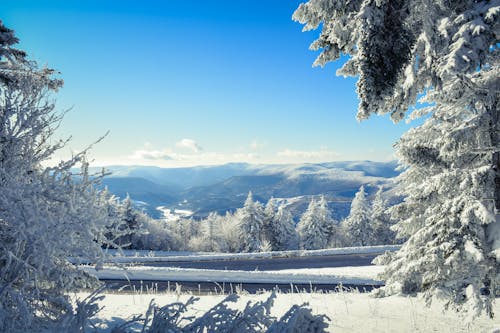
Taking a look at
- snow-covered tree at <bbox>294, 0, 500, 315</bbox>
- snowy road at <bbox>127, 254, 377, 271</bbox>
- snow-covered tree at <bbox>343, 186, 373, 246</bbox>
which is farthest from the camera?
snow-covered tree at <bbox>343, 186, 373, 246</bbox>

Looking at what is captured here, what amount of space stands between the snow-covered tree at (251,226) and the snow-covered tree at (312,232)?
6.27 meters

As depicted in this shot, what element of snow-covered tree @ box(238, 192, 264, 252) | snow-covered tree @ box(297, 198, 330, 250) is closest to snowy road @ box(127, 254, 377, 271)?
snow-covered tree @ box(297, 198, 330, 250)

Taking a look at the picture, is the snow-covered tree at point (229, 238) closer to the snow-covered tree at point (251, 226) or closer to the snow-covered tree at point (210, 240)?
the snow-covered tree at point (210, 240)

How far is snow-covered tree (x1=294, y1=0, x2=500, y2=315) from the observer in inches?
153

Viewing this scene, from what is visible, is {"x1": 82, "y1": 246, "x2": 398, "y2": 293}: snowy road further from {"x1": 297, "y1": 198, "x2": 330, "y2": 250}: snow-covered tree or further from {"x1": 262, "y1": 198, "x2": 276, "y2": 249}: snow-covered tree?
{"x1": 262, "y1": 198, "x2": 276, "y2": 249}: snow-covered tree

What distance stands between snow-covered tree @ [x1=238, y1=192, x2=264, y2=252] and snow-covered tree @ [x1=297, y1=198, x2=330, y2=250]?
6.27 metres

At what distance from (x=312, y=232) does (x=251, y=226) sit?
8796 mm

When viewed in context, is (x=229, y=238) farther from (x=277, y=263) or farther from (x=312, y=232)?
(x=277, y=263)

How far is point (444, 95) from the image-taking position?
18.8 ft

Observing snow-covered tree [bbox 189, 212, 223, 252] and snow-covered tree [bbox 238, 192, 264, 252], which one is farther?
snow-covered tree [bbox 189, 212, 223, 252]

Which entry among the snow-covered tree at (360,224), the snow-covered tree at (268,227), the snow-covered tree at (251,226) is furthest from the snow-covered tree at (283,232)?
the snow-covered tree at (360,224)

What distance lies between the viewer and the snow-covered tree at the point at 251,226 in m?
46.1

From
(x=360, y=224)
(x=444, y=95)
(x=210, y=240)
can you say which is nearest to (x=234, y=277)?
(x=444, y=95)

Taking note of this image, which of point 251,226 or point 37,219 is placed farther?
point 251,226
